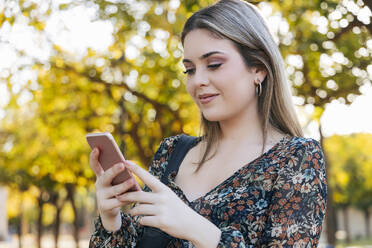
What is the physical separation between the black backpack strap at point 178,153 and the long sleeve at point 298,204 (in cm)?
60

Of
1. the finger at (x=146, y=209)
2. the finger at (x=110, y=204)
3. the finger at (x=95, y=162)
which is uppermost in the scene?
the finger at (x=95, y=162)

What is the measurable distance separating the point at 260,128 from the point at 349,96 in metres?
7.45

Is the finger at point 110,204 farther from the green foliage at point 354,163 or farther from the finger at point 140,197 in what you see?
the green foliage at point 354,163

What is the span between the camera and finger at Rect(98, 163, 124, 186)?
2195mm

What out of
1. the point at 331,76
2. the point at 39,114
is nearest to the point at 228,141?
the point at 331,76

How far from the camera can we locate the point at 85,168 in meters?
20.6

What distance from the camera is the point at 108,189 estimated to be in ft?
7.55

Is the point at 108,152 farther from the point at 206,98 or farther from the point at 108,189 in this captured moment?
the point at 206,98

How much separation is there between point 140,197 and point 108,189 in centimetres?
26

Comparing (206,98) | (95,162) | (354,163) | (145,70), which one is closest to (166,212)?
(95,162)

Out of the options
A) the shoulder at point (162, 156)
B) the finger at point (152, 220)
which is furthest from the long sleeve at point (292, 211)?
the shoulder at point (162, 156)

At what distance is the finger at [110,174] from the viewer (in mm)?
2195

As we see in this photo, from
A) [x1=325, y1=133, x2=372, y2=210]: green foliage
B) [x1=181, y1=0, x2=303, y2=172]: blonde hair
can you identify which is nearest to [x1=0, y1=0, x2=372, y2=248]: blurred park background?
[x1=181, y1=0, x2=303, y2=172]: blonde hair

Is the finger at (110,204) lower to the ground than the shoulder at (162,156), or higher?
lower
